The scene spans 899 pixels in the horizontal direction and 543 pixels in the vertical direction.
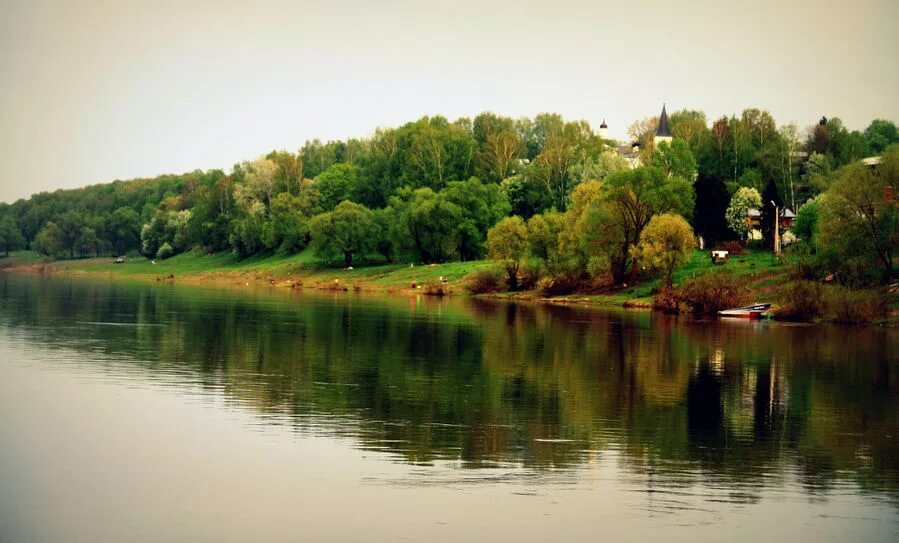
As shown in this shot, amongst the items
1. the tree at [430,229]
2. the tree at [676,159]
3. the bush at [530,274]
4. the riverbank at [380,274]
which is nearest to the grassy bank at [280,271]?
the riverbank at [380,274]

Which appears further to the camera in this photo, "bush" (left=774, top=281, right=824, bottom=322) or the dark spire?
the dark spire

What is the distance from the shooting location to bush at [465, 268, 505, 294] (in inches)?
4427

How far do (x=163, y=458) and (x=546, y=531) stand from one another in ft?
32.0

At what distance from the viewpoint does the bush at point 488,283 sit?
112438 mm

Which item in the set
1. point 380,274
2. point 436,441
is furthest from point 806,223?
point 436,441

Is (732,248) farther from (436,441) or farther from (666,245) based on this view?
(436,441)

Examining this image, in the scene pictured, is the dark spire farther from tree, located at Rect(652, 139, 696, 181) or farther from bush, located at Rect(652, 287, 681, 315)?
bush, located at Rect(652, 287, 681, 315)

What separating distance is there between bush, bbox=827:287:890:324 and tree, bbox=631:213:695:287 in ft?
62.2

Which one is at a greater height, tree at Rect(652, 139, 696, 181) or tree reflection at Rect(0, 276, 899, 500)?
tree at Rect(652, 139, 696, 181)

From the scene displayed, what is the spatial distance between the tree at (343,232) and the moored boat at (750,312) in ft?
225

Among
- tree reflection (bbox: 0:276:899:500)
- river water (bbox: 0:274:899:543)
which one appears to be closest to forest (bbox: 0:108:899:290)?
tree reflection (bbox: 0:276:899:500)

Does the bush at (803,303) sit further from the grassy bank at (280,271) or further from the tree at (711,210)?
the tree at (711,210)

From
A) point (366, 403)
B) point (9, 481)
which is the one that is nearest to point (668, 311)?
point (366, 403)

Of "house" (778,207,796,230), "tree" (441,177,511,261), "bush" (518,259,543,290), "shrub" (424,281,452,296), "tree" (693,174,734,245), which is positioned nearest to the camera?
"bush" (518,259,543,290)
